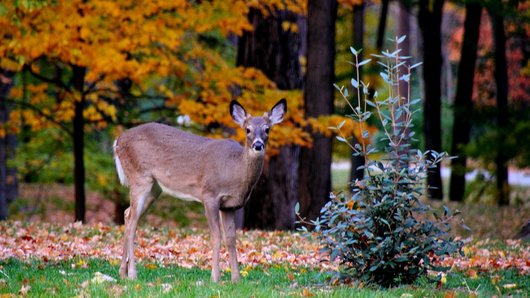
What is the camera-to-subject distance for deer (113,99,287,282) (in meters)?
8.70

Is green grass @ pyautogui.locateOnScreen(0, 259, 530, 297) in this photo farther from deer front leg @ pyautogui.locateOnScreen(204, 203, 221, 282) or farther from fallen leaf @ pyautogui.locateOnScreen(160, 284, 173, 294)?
deer front leg @ pyautogui.locateOnScreen(204, 203, 221, 282)

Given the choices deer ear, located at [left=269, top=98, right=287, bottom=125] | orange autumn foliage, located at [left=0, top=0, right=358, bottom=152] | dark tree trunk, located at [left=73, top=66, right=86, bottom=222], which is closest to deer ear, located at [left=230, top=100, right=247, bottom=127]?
deer ear, located at [left=269, top=98, right=287, bottom=125]

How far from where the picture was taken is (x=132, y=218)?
9.15 metres

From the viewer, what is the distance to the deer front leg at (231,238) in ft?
28.2

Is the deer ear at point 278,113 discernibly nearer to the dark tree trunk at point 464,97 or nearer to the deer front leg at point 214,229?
the deer front leg at point 214,229

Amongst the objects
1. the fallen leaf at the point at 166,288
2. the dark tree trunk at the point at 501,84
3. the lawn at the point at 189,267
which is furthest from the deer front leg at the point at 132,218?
the dark tree trunk at the point at 501,84

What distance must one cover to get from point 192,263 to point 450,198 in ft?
53.0

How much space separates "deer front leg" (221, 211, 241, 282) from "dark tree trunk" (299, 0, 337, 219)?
6.54m

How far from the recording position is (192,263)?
33.7 ft

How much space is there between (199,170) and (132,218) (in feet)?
2.78

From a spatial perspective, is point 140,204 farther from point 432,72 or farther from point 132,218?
point 432,72

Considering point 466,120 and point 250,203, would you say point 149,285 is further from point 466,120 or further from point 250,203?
point 466,120

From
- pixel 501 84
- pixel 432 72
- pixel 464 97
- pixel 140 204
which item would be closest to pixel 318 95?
pixel 140 204

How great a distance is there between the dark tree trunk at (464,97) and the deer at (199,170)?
1438 cm
